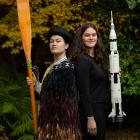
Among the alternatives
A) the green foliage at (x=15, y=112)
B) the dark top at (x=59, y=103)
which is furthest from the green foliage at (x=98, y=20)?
the dark top at (x=59, y=103)

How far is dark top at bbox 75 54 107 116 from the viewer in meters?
4.40

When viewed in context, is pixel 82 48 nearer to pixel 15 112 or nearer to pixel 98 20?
pixel 98 20

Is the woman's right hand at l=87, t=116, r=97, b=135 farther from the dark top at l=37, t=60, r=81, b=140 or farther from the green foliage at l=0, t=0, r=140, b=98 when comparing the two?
the green foliage at l=0, t=0, r=140, b=98

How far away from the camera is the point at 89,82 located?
4.46 metres

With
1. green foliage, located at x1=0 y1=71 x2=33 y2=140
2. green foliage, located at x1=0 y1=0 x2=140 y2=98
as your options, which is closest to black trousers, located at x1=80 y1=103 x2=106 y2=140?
green foliage, located at x1=0 y1=0 x2=140 y2=98

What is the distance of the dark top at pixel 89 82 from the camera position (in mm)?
4402

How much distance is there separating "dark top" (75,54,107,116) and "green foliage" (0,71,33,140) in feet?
9.53

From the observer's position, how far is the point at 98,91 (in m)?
→ 4.54

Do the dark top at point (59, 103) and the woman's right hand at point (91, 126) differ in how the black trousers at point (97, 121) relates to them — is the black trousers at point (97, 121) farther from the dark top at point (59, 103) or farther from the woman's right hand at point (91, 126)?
the dark top at point (59, 103)

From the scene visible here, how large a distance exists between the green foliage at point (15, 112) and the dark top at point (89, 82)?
2906 millimetres

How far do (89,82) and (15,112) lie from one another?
3239 mm

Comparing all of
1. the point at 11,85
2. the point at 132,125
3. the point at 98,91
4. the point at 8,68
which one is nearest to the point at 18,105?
the point at 11,85

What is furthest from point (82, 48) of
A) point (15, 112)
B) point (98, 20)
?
point (15, 112)

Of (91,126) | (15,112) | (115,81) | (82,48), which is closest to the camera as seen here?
(91,126)
